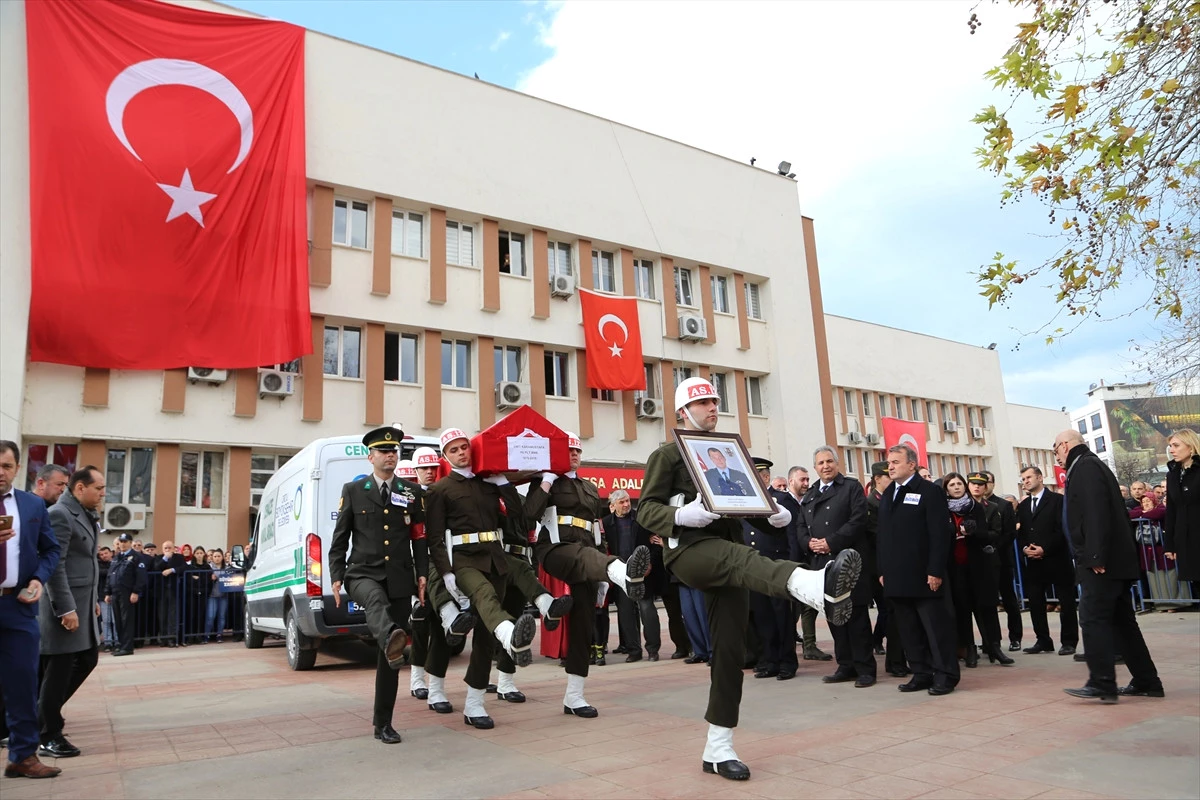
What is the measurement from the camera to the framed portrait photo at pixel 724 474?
4.87 meters

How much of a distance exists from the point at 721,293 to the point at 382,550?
25.0 metres

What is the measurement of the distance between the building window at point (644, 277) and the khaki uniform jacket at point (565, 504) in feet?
67.6

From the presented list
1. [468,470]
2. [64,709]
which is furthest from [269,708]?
[468,470]

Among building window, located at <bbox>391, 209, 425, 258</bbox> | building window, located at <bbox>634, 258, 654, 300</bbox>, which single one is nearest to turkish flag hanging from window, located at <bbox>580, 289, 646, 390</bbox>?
building window, located at <bbox>634, 258, 654, 300</bbox>

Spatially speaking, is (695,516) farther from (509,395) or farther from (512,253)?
(512,253)

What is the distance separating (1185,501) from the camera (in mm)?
7367

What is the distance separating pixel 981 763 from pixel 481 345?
20308mm

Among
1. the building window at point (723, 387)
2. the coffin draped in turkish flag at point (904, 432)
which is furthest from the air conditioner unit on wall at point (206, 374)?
the coffin draped in turkish flag at point (904, 432)

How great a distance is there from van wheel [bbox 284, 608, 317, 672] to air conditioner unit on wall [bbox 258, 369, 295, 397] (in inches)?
413

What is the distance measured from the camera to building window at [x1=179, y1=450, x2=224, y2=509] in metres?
19.7

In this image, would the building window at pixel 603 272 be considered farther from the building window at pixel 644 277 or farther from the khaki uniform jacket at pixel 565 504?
the khaki uniform jacket at pixel 565 504

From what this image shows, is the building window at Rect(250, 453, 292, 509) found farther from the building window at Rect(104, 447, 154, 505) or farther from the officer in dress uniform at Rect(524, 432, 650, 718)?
the officer in dress uniform at Rect(524, 432, 650, 718)

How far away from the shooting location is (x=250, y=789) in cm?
477

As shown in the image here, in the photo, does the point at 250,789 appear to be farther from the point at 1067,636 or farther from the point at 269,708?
the point at 1067,636
